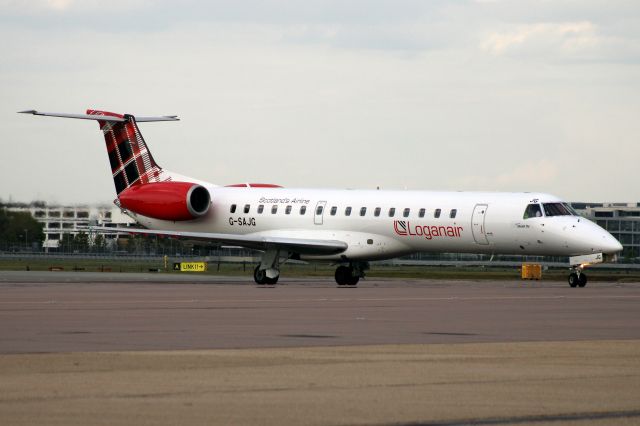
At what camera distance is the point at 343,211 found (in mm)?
47594

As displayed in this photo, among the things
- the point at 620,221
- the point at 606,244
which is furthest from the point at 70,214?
the point at 620,221

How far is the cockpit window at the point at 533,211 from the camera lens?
44000 millimetres

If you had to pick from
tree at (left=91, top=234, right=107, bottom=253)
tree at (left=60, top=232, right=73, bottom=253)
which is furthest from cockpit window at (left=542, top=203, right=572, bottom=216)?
tree at (left=60, top=232, right=73, bottom=253)

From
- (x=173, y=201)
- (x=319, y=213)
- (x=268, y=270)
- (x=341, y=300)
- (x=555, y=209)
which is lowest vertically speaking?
(x=341, y=300)

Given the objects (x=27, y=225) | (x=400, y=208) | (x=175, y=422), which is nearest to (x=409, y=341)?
(x=175, y=422)

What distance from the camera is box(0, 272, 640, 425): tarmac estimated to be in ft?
37.7

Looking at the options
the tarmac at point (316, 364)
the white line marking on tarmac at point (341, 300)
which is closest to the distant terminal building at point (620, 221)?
the white line marking on tarmac at point (341, 300)

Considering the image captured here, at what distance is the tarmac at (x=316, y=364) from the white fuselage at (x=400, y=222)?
15.2 meters

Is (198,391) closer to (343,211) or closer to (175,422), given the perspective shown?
(175,422)

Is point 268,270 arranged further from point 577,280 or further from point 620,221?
point 620,221

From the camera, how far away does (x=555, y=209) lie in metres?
44.3

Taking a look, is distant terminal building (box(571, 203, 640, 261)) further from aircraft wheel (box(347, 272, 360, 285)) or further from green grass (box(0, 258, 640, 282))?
aircraft wheel (box(347, 272, 360, 285))

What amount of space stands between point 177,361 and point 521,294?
22.9m

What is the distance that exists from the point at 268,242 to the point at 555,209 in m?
9.99
